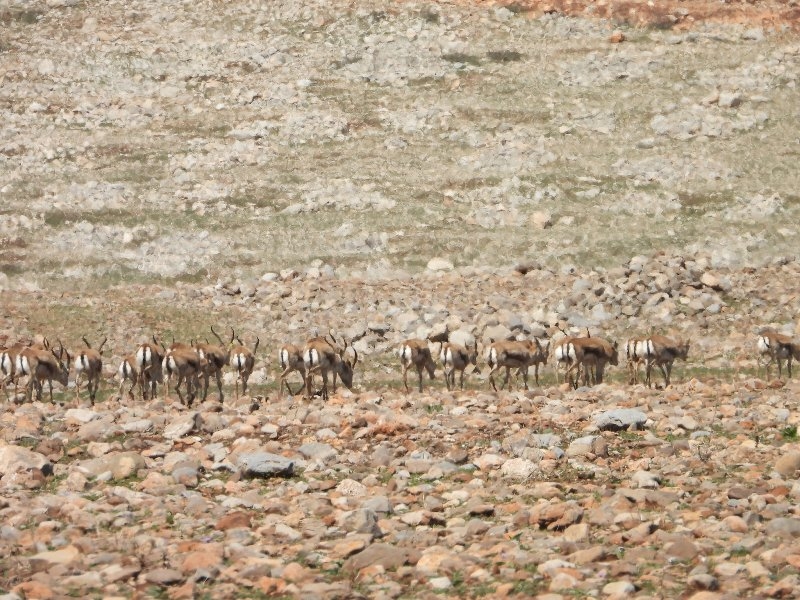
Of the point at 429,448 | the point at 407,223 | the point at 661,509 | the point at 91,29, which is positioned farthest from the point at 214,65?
the point at 661,509

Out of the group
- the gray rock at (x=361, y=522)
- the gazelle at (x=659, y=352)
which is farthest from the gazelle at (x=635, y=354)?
the gray rock at (x=361, y=522)

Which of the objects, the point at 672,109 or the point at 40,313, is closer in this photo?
the point at 40,313

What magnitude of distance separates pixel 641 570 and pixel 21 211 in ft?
146

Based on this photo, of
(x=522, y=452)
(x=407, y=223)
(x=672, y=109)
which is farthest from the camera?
(x=672, y=109)

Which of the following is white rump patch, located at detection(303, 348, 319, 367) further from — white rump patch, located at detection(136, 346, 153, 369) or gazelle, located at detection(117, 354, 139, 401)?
gazelle, located at detection(117, 354, 139, 401)

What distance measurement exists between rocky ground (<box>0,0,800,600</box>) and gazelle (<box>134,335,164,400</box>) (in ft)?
6.64

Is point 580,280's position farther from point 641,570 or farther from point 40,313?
point 641,570

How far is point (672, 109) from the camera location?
194 feet

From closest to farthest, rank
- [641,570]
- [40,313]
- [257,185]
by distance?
[641,570]
[40,313]
[257,185]

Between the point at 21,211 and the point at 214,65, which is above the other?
the point at 214,65

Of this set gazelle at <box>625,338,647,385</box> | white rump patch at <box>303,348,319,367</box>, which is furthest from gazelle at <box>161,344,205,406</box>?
gazelle at <box>625,338,647,385</box>

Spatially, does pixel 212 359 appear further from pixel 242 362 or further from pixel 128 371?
pixel 128 371

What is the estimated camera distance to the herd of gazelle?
28.8m

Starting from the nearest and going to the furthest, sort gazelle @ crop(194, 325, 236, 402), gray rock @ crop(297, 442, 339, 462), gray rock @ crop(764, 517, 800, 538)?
gray rock @ crop(764, 517, 800, 538) < gray rock @ crop(297, 442, 339, 462) < gazelle @ crop(194, 325, 236, 402)
